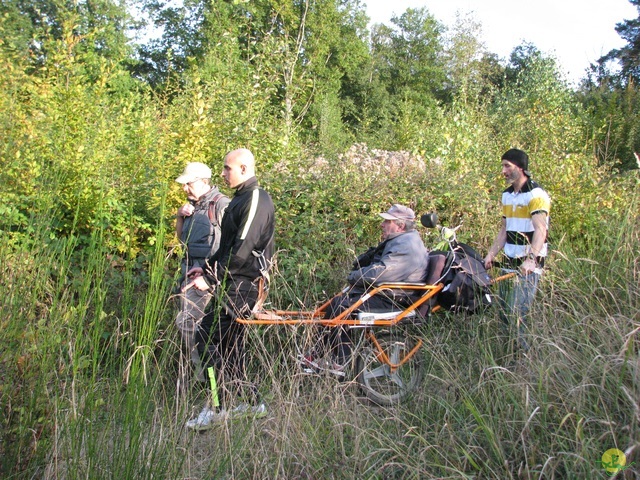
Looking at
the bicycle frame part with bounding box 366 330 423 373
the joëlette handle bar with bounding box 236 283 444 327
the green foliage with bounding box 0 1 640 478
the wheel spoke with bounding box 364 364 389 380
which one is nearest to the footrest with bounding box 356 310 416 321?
the joëlette handle bar with bounding box 236 283 444 327

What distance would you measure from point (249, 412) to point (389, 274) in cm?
196

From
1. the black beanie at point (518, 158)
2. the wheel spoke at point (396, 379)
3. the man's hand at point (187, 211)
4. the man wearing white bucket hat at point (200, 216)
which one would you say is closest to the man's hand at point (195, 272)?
the man wearing white bucket hat at point (200, 216)

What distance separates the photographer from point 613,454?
8.16 feet

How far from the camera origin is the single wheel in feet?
14.6

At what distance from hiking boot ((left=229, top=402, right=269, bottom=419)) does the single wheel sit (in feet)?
4.25

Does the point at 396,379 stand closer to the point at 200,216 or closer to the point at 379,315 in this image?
the point at 379,315

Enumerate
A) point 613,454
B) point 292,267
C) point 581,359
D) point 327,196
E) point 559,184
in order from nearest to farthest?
point 613,454, point 581,359, point 292,267, point 327,196, point 559,184

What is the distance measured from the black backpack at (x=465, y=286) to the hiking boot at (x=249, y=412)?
6.49 ft

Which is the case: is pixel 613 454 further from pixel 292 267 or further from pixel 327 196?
pixel 327 196

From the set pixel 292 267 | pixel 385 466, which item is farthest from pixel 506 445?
pixel 292 267

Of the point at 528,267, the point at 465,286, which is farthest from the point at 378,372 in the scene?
the point at 528,267

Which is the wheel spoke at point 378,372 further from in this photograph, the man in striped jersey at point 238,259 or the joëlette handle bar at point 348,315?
the man in striped jersey at point 238,259

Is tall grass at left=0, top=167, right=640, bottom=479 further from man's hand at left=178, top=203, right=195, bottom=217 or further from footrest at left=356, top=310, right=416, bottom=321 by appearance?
man's hand at left=178, top=203, right=195, bottom=217

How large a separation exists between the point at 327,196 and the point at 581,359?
13.2 ft
